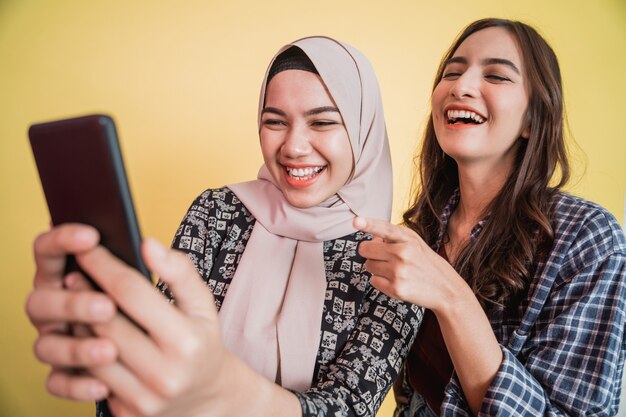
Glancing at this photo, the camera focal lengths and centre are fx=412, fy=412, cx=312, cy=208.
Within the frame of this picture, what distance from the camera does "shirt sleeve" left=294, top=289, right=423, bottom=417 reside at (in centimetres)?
68

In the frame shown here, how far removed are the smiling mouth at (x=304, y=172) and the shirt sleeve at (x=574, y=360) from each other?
1.73 ft

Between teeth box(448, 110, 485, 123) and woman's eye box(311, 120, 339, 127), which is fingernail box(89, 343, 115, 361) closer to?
woman's eye box(311, 120, 339, 127)

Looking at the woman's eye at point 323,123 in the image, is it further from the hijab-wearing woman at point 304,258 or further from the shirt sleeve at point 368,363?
the shirt sleeve at point 368,363

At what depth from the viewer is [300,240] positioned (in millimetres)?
968

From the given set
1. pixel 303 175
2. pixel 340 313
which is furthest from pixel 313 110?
pixel 340 313

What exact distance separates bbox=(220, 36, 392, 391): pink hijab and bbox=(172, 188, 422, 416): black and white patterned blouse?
0.03 metres

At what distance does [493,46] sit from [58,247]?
1095 millimetres

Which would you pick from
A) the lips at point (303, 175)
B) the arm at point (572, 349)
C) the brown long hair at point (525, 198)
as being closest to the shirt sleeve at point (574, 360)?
the arm at point (572, 349)

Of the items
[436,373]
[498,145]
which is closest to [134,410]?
[436,373]

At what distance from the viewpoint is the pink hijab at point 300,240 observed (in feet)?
2.69

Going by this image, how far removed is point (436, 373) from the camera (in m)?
1.02

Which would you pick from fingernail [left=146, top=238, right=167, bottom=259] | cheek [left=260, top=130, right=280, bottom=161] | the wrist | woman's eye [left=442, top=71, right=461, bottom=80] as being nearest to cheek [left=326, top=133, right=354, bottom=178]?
cheek [left=260, top=130, right=280, bottom=161]

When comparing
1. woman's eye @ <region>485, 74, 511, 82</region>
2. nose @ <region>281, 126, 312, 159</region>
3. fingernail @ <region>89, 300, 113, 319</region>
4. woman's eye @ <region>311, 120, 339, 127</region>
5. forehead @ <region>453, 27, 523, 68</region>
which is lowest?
fingernail @ <region>89, 300, 113, 319</region>

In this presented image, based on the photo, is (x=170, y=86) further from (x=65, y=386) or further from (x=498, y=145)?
(x=65, y=386)
